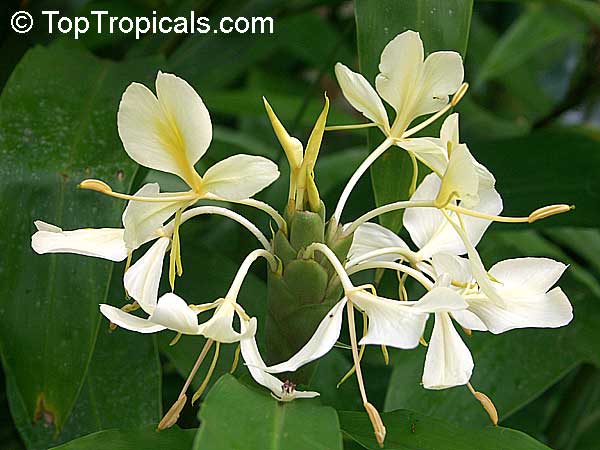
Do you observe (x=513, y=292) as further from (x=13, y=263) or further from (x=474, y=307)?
(x=13, y=263)

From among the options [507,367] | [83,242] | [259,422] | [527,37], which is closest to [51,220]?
[83,242]

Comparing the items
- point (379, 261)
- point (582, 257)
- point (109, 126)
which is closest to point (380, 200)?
point (379, 261)

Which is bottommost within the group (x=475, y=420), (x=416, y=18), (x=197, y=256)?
(x=475, y=420)

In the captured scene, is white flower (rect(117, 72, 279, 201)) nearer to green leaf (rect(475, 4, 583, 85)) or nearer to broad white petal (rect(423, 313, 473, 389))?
broad white petal (rect(423, 313, 473, 389))

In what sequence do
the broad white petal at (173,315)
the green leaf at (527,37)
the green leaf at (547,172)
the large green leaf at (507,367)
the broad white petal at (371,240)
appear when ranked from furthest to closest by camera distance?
the green leaf at (527,37)
the green leaf at (547,172)
the large green leaf at (507,367)
the broad white petal at (371,240)
the broad white petal at (173,315)

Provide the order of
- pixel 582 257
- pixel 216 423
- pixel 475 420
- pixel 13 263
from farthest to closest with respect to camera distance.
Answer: pixel 582 257, pixel 475 420, pixel 13 263, pixel 216 423

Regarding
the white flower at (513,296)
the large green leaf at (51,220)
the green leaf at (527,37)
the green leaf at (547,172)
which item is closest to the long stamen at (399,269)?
the white flower at (513,296)

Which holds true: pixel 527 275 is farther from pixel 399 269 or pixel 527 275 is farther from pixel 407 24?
pixel 407 24

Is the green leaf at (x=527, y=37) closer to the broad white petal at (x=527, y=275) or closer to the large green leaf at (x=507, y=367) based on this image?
the large green leaf at (x=507, y=367)
